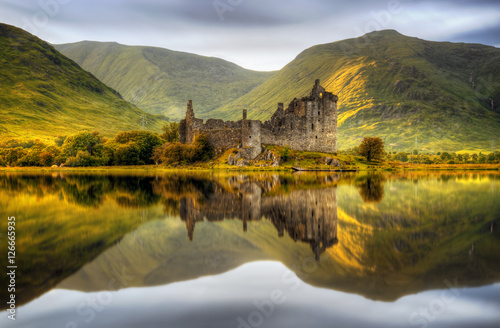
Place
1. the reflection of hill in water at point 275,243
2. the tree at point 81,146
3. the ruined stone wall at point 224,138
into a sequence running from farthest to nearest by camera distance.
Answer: the tree at point 81,146, the ruined stone wall at point 224,138, the reflection of hill in water at point 275,243

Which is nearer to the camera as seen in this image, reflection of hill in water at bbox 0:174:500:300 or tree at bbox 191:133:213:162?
reflection of hill in water at bbox 0:174:500:300

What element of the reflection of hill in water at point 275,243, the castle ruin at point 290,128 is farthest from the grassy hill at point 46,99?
the reflection of hill in water at point 275,243

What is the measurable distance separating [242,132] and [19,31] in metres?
190

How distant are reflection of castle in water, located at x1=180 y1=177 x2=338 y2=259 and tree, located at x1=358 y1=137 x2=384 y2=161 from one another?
50.5 meters

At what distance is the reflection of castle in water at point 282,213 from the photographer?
33.7 ft

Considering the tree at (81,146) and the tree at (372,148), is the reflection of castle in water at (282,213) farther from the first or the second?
the tree at (81,146)

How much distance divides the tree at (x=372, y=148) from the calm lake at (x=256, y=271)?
5591 cm

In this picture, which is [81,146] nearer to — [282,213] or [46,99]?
[282,213]

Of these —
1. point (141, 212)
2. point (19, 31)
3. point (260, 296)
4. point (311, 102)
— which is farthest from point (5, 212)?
point (19, 31)

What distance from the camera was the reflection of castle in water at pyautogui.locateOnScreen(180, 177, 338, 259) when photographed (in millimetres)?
10266

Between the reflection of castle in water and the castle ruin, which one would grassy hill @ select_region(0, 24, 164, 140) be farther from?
the reflection of castle in water

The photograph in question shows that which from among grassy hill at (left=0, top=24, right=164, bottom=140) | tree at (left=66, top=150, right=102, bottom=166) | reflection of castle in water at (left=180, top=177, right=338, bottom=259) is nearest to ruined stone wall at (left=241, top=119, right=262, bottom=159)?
tree at (left=66, top=150, right=102, bottom=166)

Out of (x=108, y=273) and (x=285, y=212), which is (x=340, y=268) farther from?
(x=285, y=212)

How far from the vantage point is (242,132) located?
6053cm
